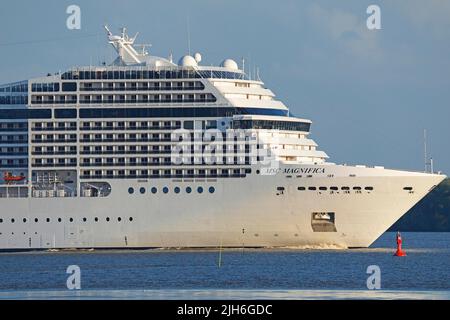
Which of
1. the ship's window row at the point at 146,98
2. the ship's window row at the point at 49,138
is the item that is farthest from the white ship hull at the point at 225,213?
the ship's window row at the point at 146,98

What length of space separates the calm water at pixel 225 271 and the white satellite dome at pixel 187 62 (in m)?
9.84

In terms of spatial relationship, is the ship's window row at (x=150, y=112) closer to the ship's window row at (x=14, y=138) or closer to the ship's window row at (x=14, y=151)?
the ship's window row at (x=14, y=138)

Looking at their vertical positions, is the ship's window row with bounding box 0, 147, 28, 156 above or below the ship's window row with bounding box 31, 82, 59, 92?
below

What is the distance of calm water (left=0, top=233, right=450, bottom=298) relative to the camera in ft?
146

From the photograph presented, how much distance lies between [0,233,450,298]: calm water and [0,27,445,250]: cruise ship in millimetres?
1187

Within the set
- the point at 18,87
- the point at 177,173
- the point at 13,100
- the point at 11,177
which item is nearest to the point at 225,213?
the point at 177,173

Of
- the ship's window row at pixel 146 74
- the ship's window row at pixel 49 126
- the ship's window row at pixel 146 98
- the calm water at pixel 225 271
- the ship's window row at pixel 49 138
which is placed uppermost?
the ship's window row at pixel 146 74

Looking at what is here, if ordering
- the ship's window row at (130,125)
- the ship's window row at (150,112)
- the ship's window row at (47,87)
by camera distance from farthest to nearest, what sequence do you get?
1. the ship's window row at (47,87)
2. the ship's window row at (130,125)
3. the ship's window row at (150,112)

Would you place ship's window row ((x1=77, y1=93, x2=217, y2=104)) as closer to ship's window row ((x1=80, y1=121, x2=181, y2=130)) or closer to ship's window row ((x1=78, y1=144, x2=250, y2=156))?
ship's window row ((x1=80, y1=121, x2=181, y2=130))

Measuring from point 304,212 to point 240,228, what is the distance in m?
3.37

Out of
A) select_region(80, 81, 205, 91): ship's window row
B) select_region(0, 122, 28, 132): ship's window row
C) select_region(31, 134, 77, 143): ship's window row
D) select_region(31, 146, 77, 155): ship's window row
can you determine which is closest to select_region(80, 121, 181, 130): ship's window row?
select_region(31, 134, 77, 143): ship's window row

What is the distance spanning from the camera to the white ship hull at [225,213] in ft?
223
